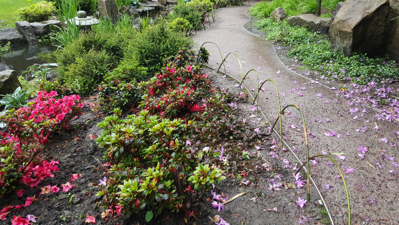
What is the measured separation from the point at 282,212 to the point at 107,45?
4792 millimetres

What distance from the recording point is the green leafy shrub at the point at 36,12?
9477 millimetres

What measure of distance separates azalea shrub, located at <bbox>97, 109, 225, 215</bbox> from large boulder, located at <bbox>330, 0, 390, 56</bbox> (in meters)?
4.35

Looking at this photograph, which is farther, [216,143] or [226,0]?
[226,0]

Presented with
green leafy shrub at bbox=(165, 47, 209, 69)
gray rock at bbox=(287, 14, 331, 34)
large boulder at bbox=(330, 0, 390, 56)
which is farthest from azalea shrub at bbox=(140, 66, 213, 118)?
gray rock at bbox=(287, 14, 331, 34)

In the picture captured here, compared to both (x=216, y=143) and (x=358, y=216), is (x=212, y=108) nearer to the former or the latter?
(x=216, y=143)

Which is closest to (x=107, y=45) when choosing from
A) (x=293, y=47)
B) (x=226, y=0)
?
(x=293, y=47)

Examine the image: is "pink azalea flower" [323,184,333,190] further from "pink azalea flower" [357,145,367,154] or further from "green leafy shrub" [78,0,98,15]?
"green leafy shrub" [78,0,98,15]

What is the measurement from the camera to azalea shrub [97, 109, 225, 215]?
1.68 metres

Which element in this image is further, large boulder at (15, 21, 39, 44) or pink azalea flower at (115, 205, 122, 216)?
large boulder at (15, 21, 39, 44)

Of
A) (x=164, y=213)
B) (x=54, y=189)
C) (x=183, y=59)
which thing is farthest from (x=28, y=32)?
(x=164, y=213)

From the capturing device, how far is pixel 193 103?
3.36 metres

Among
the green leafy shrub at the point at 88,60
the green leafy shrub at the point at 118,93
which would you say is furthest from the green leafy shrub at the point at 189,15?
the green leafy shrub at the point at 118,93

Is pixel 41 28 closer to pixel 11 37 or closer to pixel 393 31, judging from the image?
pixel 11 37

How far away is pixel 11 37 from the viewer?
8.01 m
